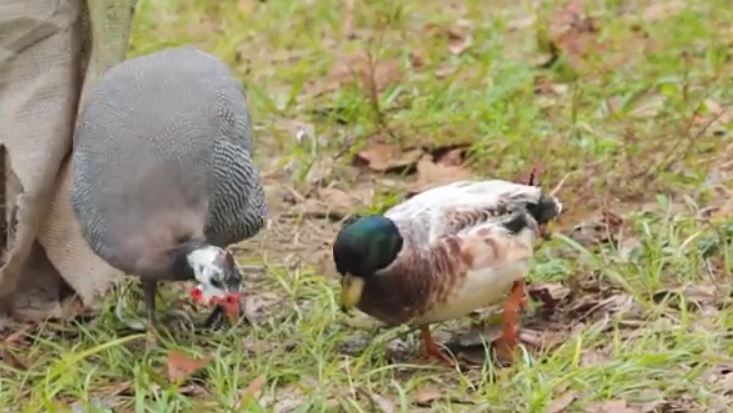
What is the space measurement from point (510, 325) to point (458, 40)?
8.83ft

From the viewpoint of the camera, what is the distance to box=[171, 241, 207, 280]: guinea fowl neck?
145 inches

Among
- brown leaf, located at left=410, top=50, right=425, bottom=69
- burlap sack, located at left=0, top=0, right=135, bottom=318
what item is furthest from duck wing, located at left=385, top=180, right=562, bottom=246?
brown leaf, located at left=410, top=50, right=425, bottom=69

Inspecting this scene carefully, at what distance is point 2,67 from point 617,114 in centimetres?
211

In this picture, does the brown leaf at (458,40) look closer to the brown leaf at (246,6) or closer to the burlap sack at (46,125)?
the brown leaf at (246,6)

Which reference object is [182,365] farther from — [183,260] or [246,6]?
[246,6]

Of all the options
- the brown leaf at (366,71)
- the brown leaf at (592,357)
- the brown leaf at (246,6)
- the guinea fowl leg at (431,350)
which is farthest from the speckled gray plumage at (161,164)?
the brown leaf at (246,6)

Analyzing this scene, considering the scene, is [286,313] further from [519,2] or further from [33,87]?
[519,2]

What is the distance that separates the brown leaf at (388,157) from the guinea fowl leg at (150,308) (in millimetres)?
1302

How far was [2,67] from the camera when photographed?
4070mm

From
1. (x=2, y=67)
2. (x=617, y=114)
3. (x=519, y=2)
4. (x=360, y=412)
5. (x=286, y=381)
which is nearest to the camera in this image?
(x=360, y=412)

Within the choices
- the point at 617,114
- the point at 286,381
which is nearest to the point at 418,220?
the point at 286,381

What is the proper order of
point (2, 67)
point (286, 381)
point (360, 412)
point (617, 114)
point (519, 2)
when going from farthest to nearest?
point (519, 2)
point (617, 114)
point (2, 67)
point (286, 381)
point (360, 412)

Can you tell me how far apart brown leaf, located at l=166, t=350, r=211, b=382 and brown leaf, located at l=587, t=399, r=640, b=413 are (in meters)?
0.87

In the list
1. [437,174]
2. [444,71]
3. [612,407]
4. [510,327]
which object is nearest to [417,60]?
[444,71]
